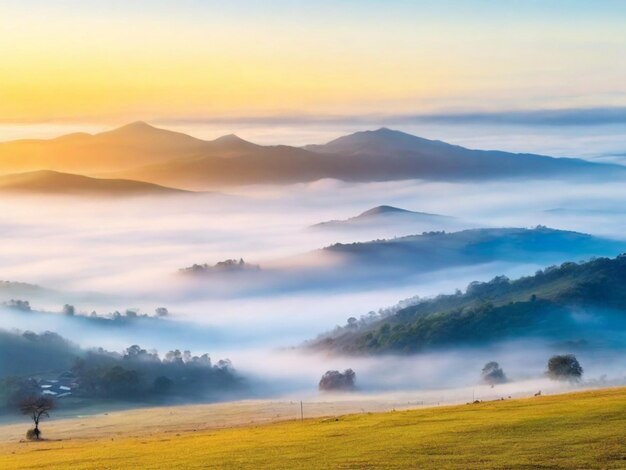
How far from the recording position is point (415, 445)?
67.9m

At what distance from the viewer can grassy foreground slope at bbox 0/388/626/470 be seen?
204 feet

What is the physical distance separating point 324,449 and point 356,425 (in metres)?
12.9

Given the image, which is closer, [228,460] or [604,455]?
[604,455]

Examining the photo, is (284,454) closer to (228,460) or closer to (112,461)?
(228,460)

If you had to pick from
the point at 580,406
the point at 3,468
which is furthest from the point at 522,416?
the point at 3,468

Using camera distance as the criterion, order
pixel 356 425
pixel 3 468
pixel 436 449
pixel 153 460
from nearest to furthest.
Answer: pixel 436 449 < pixel 153 460 < pixel 3 468 < pixel 356 425

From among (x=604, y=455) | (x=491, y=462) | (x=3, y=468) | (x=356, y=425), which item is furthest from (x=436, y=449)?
(x=3, y=468)

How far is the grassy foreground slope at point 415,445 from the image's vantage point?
6206 cm

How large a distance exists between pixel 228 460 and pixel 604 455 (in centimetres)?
2153

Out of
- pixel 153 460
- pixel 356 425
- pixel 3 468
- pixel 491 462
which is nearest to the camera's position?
pixel 491 462

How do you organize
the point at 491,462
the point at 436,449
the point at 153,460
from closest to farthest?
1. the point at 491,462
2. the point at 436,449
3. the point at 153,460

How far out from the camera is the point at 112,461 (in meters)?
73.2

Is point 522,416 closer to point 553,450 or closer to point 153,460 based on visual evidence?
point 553,450

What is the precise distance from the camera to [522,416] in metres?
77.6
